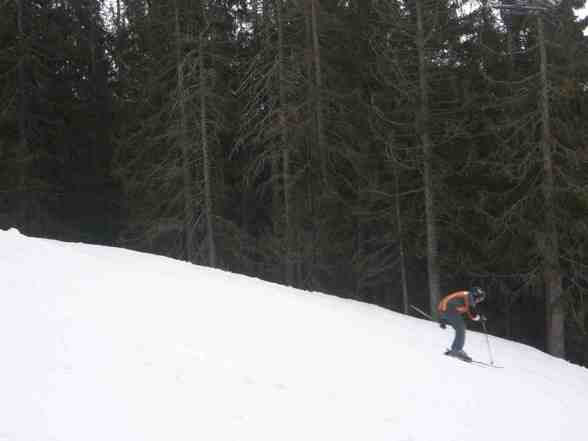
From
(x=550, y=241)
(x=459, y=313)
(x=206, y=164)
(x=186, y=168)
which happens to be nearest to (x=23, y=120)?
(x=186, y=168)

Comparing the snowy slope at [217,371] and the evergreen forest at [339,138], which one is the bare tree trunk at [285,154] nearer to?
the evergreen forest at [339,138]

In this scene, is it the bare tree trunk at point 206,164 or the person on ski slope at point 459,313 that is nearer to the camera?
the person on ski slope at point 459,313

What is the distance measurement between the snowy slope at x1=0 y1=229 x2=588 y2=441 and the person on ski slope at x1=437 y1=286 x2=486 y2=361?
19.7 inches

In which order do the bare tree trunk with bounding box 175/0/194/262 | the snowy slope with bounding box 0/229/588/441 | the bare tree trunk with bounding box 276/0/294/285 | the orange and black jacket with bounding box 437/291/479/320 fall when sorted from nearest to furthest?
1. the snowy slope with bounding box 0/229/588/441
2. the orange and black jacket with bounding box 437/291/479/320
3. the bare tree trunk with bounding box 276/0/294/285
4. the bare tree trunk with bounding box 175/0/194/262

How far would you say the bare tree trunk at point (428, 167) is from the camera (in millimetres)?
18125

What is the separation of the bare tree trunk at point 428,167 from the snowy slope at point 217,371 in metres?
5.74

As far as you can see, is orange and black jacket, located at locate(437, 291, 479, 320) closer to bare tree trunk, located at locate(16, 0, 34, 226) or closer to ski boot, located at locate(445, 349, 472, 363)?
ski boot, located at locate(445, 349, 472, 363)

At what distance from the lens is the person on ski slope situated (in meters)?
11.3

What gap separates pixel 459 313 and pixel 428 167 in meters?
7.85

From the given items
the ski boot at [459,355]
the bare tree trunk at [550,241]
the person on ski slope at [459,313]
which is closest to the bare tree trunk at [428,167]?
the bare tree trunk at [550,241]

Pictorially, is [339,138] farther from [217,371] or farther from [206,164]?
[217,371]

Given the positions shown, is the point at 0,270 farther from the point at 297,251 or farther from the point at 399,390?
the point at 297,251

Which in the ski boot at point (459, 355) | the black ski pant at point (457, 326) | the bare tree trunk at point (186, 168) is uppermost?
the bare tree trunk at point (186, 168)

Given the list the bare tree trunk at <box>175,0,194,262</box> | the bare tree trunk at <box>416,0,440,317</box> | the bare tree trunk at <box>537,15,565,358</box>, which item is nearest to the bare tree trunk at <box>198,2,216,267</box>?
the bare tree trunk at <box>175,0,194,262</box>
